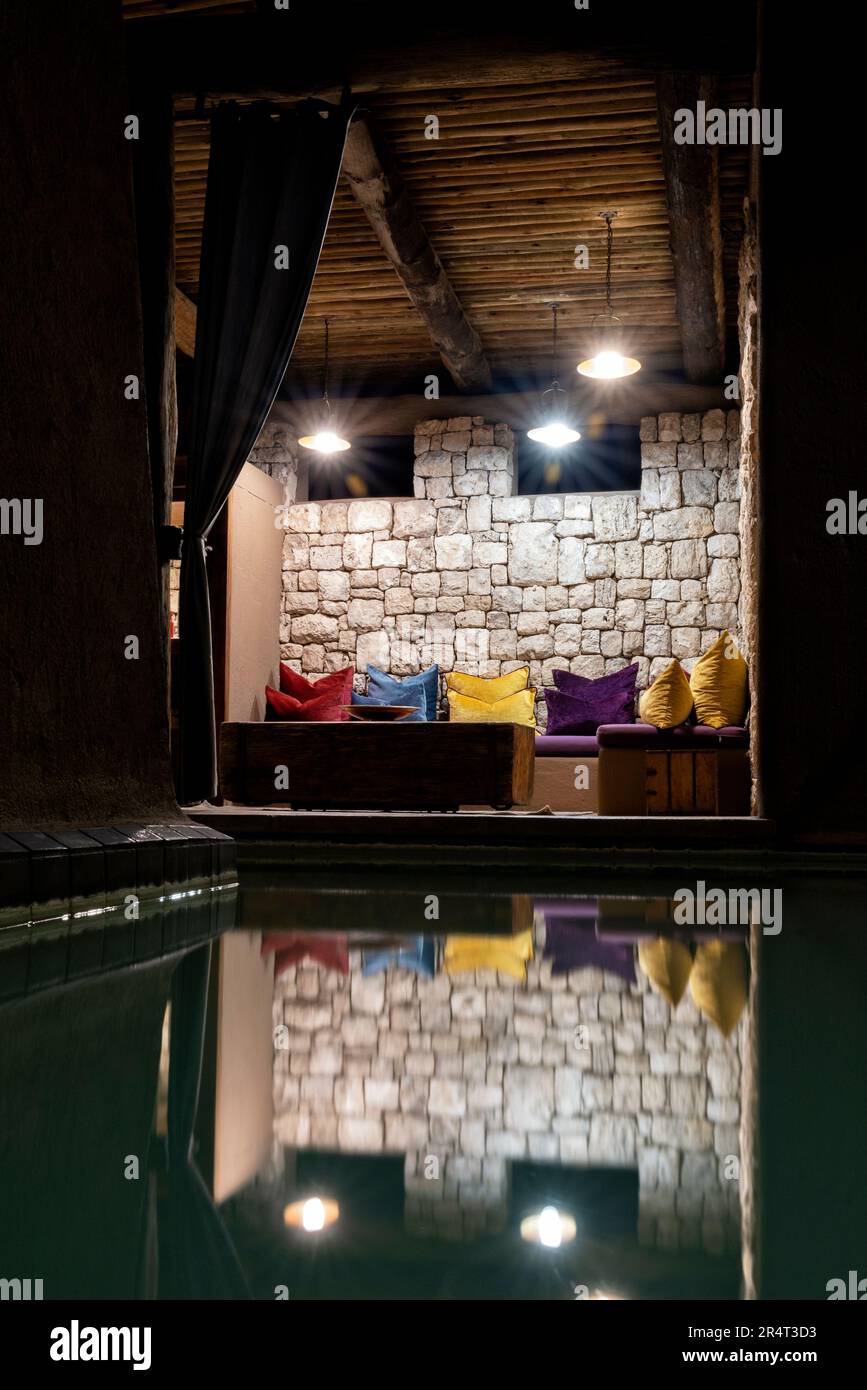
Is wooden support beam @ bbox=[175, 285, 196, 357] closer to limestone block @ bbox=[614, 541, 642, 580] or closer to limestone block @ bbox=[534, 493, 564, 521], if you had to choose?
limestone block @ bbox=[534, 493, 564, 521]

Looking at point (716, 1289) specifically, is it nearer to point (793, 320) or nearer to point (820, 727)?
point (820, 727)

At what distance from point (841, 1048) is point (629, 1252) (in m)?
0.71

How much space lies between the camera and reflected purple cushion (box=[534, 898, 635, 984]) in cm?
198

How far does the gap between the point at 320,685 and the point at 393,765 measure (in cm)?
397

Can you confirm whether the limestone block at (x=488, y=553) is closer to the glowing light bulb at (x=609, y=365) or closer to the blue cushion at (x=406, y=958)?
the glowing light bulb at (x=609, y=365)

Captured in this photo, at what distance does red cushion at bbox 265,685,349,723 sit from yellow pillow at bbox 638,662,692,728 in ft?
11.7

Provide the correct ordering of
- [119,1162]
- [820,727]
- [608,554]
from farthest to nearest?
1. [608,554]
2. [820,727]
3. [119,1162]

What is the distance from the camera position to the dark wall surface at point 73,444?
119 inches

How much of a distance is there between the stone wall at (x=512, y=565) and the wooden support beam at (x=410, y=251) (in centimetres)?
98

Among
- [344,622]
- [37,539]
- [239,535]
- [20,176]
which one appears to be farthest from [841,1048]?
[344,622]

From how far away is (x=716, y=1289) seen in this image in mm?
687

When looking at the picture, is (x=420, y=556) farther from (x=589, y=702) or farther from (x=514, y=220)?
(x=514, y=220)

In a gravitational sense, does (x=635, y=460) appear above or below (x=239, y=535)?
above
